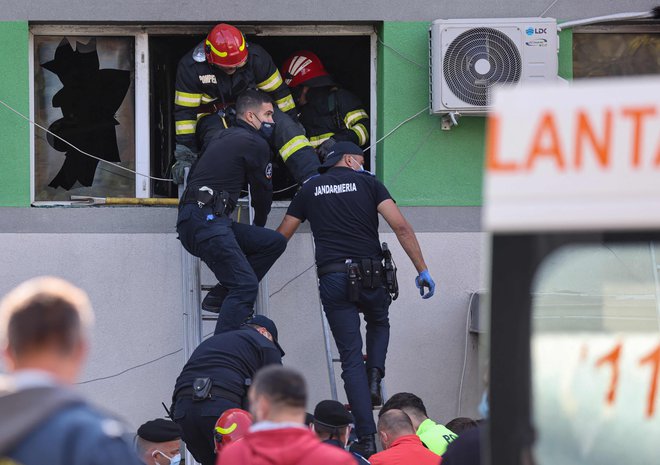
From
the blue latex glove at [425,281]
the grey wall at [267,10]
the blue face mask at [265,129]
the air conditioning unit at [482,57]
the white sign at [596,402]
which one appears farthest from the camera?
the grey wall at [267,10]

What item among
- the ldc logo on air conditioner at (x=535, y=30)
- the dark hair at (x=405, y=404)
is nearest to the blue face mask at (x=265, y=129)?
the ldc logo on air conditioner at (x=535, y=30)

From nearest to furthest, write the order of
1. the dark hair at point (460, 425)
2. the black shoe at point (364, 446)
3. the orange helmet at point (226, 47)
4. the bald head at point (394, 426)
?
the bald head at point (394, 426)
the dark hair at point (460, 425)
the black shoe at point (364, 446)
the orange helmet at point (226, 47)

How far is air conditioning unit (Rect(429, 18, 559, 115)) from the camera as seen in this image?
349 inches

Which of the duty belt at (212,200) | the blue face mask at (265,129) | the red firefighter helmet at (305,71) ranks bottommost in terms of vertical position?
the duty belt at (212,200)

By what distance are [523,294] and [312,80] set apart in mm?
6918

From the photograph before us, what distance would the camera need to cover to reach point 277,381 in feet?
13.2

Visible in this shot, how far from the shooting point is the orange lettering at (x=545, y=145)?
2.94 metres

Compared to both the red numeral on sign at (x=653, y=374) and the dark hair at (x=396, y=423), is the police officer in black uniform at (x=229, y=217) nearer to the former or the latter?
the dark hair at (x=396, y=423)

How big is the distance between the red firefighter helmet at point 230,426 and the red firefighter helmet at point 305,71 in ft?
12.4

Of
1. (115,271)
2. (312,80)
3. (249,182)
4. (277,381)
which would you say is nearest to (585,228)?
(277,381)

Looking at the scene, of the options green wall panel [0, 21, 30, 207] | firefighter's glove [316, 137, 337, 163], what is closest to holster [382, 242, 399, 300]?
firefighter's glove [316, 137, 337, 163]

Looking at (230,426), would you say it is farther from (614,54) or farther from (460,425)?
(614,54)

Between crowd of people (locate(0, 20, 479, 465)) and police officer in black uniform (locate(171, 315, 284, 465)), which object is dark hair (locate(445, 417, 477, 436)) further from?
police officer in black uniform (locate(171, 315, 284, 465))

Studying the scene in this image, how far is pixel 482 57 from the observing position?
892cm
